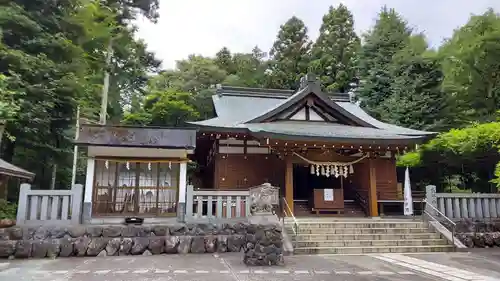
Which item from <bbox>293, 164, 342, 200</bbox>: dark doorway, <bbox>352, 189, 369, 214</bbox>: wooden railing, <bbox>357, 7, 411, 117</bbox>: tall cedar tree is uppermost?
<bbox>357, 7, 411, 117</bbox>: tall cedar tree

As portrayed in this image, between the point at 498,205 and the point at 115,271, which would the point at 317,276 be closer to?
the point at 115,271

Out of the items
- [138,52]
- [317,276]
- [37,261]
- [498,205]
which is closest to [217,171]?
[37,261]

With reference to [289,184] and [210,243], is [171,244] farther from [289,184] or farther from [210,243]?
[289,184]

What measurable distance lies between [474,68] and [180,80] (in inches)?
768

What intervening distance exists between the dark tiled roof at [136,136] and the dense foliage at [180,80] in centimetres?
198

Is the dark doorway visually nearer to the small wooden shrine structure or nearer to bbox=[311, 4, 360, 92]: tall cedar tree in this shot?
the small wooden shrine structure

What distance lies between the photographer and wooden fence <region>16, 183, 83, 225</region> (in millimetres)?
9219

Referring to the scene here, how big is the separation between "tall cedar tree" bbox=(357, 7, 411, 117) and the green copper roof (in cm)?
456

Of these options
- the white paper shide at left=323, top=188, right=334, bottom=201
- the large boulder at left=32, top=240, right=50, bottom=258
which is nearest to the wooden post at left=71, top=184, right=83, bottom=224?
the large boulder at left=32, top=240, right=50, bottom=258

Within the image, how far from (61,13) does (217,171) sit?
9425 millimetres

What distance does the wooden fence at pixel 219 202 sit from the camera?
397 inches

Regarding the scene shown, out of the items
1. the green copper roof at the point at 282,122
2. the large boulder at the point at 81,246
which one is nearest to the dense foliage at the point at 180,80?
the green copper roof at the point at 282,122

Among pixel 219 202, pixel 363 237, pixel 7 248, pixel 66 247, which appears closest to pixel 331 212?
pixel 363 237

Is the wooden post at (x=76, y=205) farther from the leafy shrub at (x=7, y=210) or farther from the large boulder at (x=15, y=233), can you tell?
the leafy shrub at (x=7, y=210)
